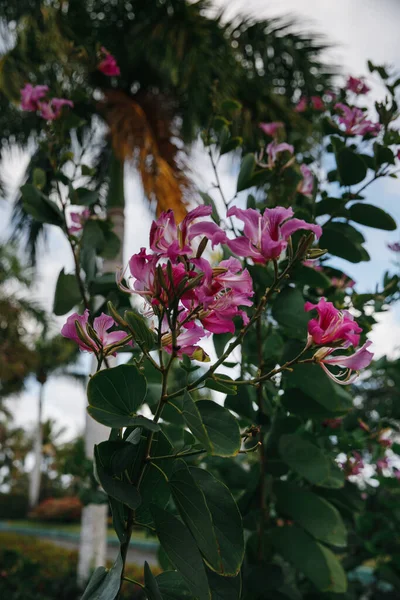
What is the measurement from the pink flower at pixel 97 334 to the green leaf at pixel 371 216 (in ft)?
2.02

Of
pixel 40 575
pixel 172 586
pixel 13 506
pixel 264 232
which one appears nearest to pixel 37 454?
pixel 13 506

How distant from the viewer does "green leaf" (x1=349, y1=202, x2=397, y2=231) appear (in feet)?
3.50

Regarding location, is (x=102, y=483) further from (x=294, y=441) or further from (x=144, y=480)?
(x=294, y=441)

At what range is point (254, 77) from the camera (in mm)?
5855

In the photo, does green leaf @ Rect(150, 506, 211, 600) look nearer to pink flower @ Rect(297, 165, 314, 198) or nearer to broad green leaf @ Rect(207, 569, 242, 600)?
broad green leaf @ Rect(207, 569, 242, 600)

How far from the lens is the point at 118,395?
561 millimetres

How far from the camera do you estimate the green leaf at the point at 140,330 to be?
55 cm

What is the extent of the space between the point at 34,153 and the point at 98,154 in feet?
2.17

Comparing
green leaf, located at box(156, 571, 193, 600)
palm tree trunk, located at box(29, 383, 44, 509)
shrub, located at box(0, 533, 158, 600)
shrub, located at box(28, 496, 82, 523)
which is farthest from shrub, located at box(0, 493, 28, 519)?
green leaf, located at box(156, 571, 193, 600)

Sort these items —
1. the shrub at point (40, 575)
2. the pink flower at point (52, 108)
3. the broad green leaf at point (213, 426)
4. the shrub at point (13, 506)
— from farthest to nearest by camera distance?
1. the shrub at point (13, 506)
2. the shrub at point (40, 575)
3. the pink flower at point (52, 108)
4. the broad green leaf at point (213, 426)

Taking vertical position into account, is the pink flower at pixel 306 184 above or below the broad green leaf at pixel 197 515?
above

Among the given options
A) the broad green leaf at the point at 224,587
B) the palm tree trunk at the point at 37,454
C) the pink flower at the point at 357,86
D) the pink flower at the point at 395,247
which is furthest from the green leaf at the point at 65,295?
the palm tree trunk at the point at 37,454

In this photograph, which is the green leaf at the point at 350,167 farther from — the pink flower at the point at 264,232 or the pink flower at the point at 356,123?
the pink flower at the point at 264,232

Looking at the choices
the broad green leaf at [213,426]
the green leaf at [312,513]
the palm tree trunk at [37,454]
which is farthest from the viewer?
the palm tree trunk at [37,454]
